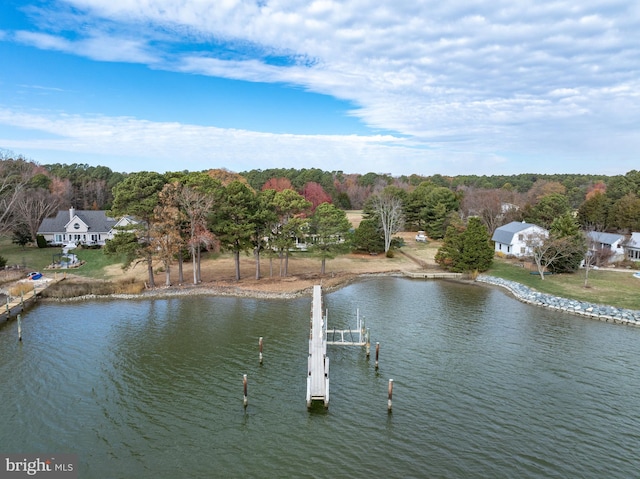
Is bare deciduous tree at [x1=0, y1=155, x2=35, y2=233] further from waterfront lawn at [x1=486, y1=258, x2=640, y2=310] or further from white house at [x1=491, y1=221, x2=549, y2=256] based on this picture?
white house at [x1=491, y1=221, x2=549, y2=256]

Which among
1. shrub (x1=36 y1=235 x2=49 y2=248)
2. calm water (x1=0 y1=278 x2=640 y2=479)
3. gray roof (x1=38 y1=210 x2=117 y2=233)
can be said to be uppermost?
gray roof (x1=38 y1=210 x2=117 y2=233)

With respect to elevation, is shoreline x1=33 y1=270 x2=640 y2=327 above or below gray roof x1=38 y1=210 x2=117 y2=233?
below

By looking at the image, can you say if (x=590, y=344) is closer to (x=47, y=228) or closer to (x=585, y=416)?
(x=585, y=416)

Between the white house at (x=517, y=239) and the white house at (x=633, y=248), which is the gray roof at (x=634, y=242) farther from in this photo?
the white house at (x=517, y=239)

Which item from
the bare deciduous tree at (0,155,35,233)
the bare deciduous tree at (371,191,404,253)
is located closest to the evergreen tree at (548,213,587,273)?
the bare deciduous tree at (371,191,404,253)

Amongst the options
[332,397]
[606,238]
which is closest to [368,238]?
[606,238]

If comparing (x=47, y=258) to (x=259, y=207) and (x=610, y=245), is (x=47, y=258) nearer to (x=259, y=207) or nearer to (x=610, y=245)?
(x=259, y=207)

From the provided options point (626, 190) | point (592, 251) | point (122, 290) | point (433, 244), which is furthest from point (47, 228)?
point (626, 190)
